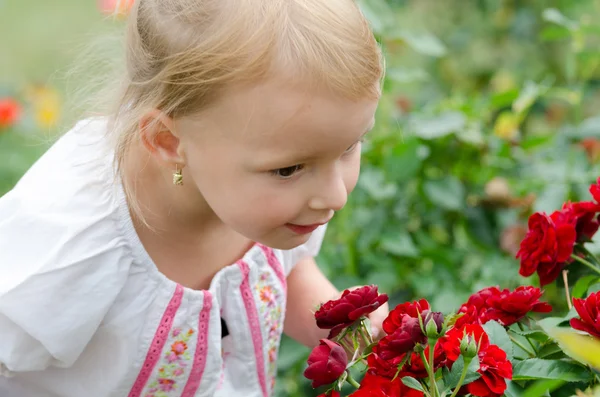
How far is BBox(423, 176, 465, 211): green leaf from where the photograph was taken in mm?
2182

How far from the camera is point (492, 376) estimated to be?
42.3 inches

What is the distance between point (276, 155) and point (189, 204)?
1.05 feet

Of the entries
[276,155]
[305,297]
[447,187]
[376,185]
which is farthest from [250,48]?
[447,187]

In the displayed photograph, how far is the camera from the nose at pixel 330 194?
1.30 metres

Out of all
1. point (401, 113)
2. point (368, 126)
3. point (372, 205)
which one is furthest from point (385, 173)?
point (368, 126)

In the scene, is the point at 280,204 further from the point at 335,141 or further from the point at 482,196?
the point at 482,196

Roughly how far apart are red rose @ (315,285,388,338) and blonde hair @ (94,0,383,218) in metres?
0.28

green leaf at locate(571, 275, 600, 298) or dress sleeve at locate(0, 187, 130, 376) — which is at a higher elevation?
dress sleeve at locate(0, 187, 130, 376)

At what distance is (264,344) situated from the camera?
176cm

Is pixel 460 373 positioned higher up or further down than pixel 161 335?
higher up

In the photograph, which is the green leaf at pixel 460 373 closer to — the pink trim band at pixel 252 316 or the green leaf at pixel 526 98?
the pink trim band at pixel 252 316

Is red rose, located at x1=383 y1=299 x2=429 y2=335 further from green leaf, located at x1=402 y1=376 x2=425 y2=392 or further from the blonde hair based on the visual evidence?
the blonde hair

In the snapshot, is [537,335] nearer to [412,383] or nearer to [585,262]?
[585,262]

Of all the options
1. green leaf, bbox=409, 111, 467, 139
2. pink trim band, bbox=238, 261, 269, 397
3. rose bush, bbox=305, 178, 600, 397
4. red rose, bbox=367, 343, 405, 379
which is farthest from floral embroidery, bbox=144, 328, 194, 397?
green leaf, bbox=409, 111, 467, 139
